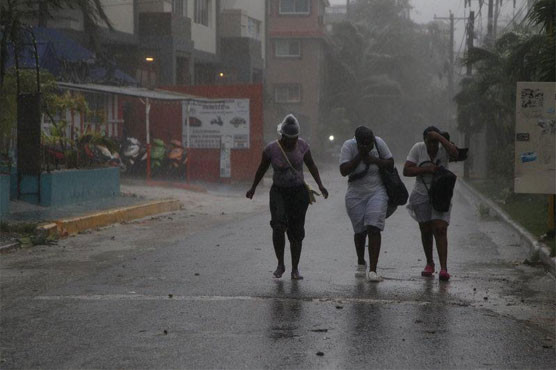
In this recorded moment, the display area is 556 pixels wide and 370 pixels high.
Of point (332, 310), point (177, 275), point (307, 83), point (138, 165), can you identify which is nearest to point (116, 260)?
point (177, 275)

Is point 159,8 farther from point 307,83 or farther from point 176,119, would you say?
point 307,83

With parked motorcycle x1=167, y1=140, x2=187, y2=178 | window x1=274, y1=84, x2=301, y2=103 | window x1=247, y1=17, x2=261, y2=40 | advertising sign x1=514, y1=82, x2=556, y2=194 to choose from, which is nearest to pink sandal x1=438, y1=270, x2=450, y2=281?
advertising sign x1=514, y1=82, x2=556, y2=194

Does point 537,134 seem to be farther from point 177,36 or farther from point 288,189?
point 177,36

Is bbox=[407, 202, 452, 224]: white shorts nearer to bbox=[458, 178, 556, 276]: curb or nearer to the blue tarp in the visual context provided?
bbox=[458, 178, 556, 276]: curb

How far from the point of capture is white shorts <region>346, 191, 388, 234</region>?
1082cm

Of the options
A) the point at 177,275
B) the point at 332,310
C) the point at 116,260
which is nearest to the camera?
the point at 332,310

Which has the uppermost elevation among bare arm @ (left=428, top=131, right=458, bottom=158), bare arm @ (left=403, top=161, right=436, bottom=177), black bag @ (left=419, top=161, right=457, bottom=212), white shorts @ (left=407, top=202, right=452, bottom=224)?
bare arm @ (left=428, top=131, right=458, bottom=158)

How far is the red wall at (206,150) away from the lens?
35688mm

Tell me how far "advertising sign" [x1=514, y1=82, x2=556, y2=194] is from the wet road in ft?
4.09

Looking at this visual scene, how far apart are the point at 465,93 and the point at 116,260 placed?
27984mm

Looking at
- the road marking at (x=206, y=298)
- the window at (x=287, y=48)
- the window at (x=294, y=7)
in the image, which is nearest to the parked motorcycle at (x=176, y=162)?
the road marking at (x=206, y=298)

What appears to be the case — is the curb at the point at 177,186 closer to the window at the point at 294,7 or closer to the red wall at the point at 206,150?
the red wall at the point at 206,150

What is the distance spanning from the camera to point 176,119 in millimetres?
36031

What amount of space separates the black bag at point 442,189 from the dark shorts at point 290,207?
1.37 m
